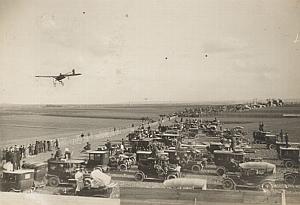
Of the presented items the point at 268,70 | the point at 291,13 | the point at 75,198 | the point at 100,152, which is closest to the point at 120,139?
the point at 100,152

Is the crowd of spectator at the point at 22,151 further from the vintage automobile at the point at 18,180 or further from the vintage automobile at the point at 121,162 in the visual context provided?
the vintage automobile at the point at 121,162

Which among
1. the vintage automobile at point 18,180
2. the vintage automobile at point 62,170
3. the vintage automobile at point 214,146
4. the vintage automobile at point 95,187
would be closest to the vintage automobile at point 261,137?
the vintage automobile at point 214,146

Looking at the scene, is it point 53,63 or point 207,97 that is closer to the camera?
point 207,97

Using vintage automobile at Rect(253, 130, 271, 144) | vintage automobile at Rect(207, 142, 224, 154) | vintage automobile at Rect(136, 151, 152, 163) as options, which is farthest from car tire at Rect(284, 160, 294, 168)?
vintage automobile at Rect(136, 151, 152, 163)

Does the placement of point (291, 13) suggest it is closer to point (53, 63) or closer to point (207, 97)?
point (207, 97)

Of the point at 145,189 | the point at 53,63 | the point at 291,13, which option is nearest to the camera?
the point at 291,13

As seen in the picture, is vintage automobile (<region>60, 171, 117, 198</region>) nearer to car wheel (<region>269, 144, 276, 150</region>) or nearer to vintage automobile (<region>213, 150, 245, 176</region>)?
vintage automobile (<region>213, 150, 245, 176</region>)

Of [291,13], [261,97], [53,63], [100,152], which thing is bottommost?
[100,152]
